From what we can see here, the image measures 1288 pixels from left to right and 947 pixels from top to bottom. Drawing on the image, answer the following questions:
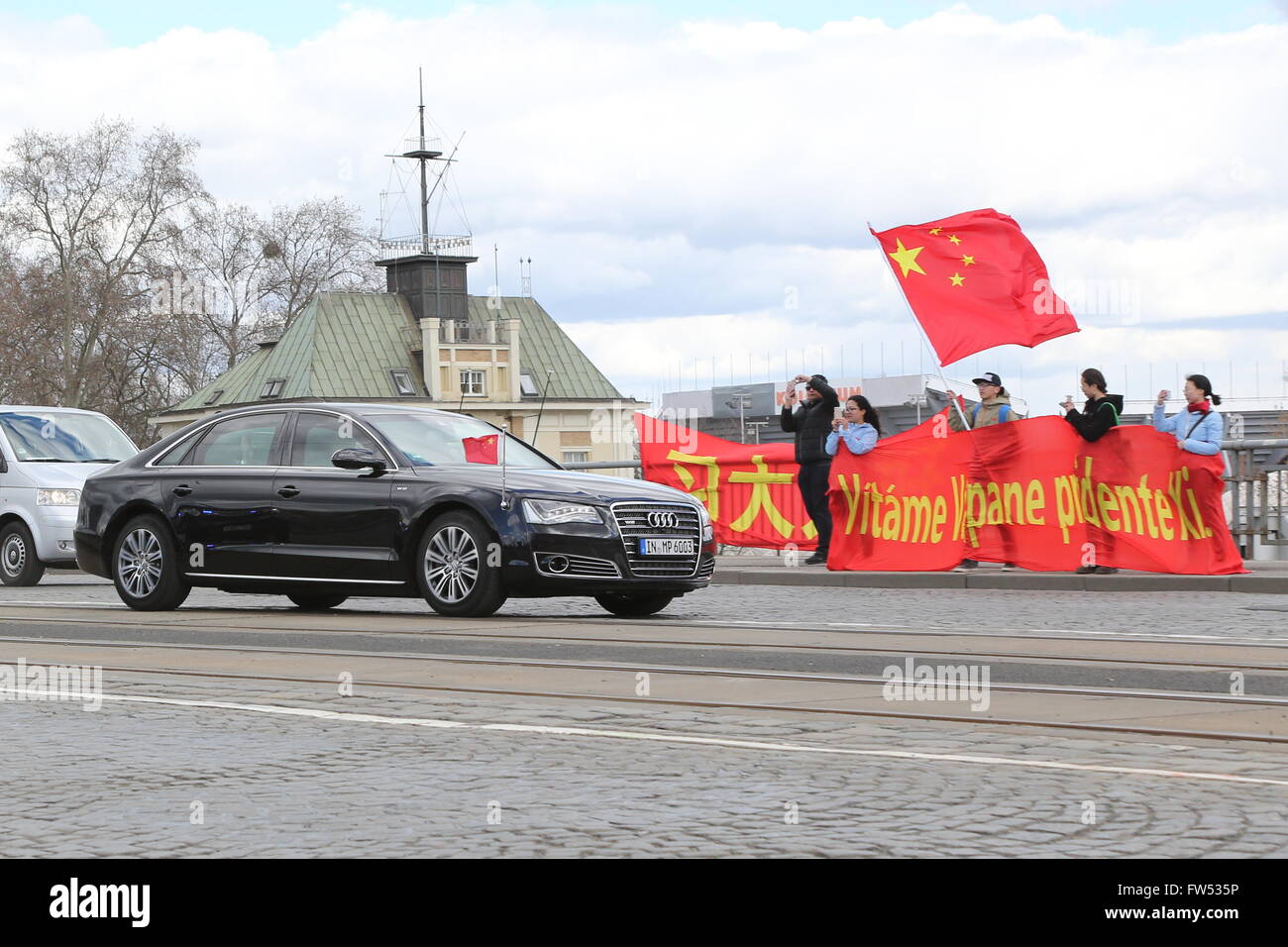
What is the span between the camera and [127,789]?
7.00 m

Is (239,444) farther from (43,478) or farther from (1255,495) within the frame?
(1255,495)

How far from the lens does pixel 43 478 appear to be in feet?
71.4

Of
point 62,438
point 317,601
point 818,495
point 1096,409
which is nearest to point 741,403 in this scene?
point 62,438

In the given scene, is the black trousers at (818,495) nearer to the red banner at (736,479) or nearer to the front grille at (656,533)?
the red banner at (736,479)

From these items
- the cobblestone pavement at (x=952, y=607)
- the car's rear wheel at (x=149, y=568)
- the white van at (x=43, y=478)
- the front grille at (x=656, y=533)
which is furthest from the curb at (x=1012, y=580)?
the white van at (x=43, y=478)

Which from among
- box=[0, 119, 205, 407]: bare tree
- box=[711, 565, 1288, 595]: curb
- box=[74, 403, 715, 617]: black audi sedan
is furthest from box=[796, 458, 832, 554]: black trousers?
box=[0, 119, 205, 407]: bare tree

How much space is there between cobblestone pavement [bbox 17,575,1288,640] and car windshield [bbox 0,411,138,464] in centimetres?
343

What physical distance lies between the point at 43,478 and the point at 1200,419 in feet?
39.7

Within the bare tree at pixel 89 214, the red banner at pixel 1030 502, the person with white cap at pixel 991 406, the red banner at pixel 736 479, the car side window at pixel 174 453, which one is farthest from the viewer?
the bare tree at pixel 89 214

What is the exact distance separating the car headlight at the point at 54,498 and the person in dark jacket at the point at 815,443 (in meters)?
7.68

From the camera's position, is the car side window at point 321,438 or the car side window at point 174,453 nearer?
the car side window at point 321,438

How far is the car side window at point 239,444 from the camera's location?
15.6 metres
